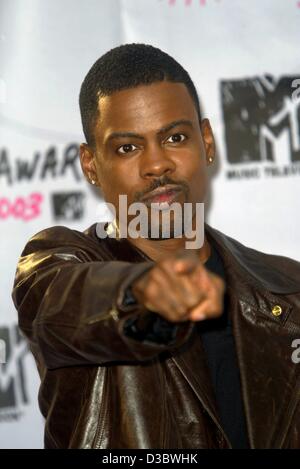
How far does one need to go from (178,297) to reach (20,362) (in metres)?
1.28

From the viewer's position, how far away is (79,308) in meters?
1.28

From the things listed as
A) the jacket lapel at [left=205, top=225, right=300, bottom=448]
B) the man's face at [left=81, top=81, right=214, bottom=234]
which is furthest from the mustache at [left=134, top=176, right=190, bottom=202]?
the jacket lapel at [left=205, top=225, right=300, bottom=448]

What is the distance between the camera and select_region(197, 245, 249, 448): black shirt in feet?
5.33

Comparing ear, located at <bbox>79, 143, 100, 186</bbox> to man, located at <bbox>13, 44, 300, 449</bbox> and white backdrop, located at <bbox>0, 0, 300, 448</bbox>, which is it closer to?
man, located at <bbox>13, 44, 300, 449</bbox>

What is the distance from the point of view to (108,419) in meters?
1.48

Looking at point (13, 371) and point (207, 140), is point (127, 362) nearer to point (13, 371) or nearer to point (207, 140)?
point (207, 140)

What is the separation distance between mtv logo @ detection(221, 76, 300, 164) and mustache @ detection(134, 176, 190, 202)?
25.0 inches

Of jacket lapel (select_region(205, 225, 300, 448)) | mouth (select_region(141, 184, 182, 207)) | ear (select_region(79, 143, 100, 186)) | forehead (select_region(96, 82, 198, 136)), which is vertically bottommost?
jacket lapel (select_region(205, 225, 300, 448))

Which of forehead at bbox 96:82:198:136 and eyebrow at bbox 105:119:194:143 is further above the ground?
forehead at bbox 96:82:198:136

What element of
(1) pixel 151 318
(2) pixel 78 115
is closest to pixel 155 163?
(1) pixel 151 318

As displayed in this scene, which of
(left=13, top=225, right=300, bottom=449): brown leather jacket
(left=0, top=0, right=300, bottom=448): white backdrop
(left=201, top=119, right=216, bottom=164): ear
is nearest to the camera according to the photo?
(left=13, top=225, right=300, bottom=449): brown leather jacket

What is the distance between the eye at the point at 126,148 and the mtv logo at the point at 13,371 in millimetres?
756

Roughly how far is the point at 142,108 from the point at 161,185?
0.17 meters

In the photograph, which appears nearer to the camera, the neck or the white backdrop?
the neck
